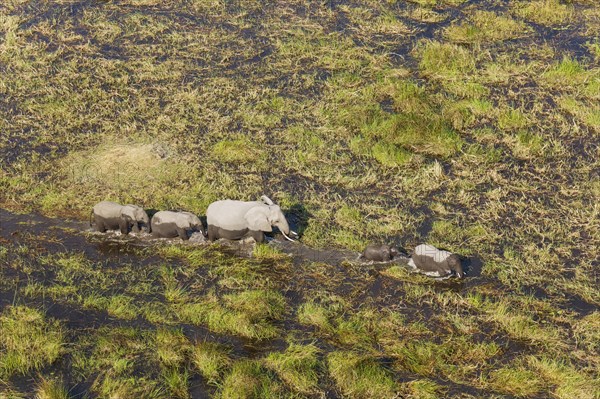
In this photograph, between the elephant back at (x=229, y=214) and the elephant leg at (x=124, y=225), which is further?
the elephant leg at (x=124, y=225)

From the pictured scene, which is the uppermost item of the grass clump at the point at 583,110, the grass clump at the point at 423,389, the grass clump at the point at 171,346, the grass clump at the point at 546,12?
the grass clump at the point at 546,12

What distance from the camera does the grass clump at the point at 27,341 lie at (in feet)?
31.7

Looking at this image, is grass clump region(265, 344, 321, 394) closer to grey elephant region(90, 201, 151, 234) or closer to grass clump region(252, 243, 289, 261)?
grass clump region(252, 243, 289, 261)

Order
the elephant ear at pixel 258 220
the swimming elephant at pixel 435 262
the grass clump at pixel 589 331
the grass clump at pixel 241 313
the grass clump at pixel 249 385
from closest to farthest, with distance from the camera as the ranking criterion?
the grass clump at pixel 249 385, the grass clump at pixel 589 331, the grass clump at pixel 241 313, the swimming elephant at pixel 435 262, the elephant ear at pixel 258 220

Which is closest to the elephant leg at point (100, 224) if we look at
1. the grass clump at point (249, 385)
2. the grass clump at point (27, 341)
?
the grass clump at point (27, 341)

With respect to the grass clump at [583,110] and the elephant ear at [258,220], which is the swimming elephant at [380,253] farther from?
the grass clump at [583,110]

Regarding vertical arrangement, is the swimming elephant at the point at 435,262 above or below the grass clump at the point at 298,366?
above

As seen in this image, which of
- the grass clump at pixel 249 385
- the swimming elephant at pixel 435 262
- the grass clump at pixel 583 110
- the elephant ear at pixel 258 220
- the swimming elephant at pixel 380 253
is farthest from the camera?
the grass clump at pixel 583 110

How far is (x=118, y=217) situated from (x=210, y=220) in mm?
1500

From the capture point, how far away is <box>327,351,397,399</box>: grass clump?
9.36 metres

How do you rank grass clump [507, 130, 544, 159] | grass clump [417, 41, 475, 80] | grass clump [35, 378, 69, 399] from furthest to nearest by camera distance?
grass clump [417, 41, 475, 80] < grass clump [507, 130, 544, 159] < grass clump [35, 378, 69, 399]

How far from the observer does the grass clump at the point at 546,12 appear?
18.7 m

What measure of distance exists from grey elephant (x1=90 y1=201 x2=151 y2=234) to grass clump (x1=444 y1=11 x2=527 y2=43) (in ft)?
30.7

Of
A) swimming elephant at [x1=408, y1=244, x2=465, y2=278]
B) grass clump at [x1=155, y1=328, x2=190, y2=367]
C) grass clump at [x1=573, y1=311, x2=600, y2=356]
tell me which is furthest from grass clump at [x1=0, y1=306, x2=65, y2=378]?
grass clump at [x1=573, y1=311, x2=600, y2=356]
